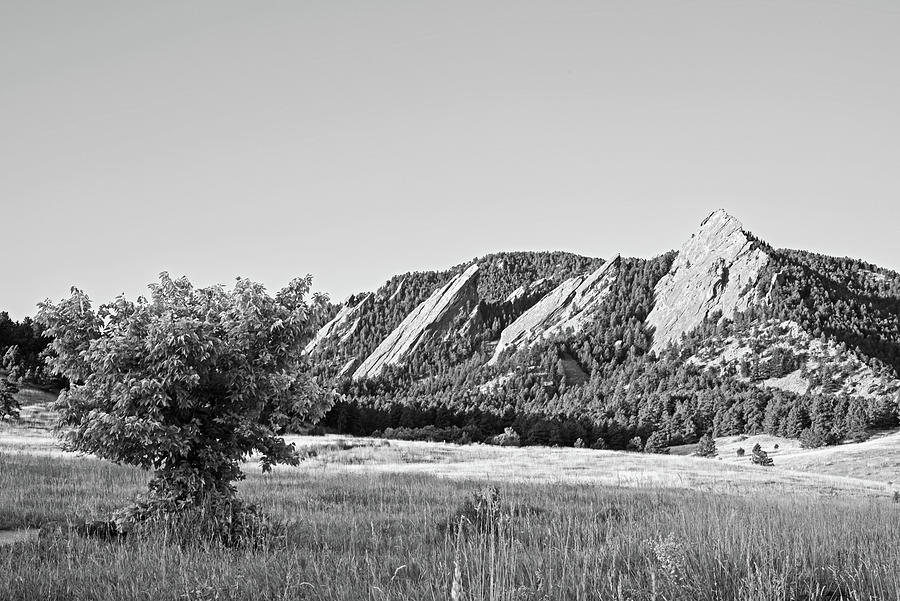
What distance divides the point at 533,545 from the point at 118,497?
1113 cm

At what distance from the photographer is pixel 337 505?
14695mm

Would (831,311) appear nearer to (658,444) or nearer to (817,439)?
(658,444)

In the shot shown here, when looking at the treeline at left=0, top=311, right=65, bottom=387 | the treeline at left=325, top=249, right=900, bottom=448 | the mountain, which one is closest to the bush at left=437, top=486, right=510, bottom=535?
the treeline at left=0, top=311, right=65, bottom=387

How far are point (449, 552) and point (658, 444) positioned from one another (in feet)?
359

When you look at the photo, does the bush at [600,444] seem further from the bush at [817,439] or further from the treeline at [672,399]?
the bush at [817,439]

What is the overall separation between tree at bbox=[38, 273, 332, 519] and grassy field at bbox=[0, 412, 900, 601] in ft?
3.60

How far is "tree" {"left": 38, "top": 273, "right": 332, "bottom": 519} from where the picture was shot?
8578 millimetres

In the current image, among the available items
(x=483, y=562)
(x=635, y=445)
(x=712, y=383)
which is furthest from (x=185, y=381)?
(x=712, y=383)

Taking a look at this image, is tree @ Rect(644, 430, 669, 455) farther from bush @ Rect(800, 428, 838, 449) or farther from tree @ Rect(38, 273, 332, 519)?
tree @ Rect(38, 273, 332, 519)

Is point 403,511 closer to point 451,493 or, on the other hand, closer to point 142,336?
point 451,493

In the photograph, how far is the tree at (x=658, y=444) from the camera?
4250 inches

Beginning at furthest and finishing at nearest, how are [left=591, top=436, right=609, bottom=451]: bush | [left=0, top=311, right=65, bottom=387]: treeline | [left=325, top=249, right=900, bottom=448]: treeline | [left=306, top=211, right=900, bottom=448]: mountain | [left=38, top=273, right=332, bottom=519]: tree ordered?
[left=306, top=211, right=900, bottom=448]: mountain → [left=325, top=249, right=900, bottom=448]: treeline → [left=591, top=436, right=609, bottom=451]: bush → [left=0, top=311, right=65, bottom=387]: treeline → [left=38, top=273, right=332, bottom=519]: tree

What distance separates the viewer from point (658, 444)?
109m

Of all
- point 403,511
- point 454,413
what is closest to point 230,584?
point 403,511
